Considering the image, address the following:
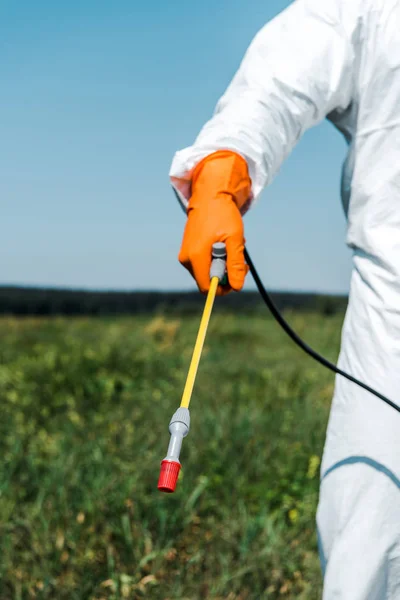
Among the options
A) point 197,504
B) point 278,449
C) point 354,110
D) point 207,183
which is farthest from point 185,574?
point 354,110

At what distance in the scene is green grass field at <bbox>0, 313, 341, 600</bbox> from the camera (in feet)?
8.45

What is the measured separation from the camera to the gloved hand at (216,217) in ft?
5.59

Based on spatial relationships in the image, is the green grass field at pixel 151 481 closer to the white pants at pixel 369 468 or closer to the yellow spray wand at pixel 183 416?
the white pants at pixel 369 468

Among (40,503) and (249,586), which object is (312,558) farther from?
(40,503)

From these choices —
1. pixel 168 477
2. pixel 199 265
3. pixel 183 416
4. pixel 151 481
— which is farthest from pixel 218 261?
pixel 151 481

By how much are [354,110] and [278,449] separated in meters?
2.03

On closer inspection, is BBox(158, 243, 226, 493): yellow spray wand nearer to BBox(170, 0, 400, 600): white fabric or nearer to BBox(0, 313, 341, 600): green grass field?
BBox(170, 0, 400, 600): white fabric

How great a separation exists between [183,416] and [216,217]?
1.64 ft

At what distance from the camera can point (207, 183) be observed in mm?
1774

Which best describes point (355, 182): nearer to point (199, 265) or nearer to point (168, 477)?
point (199, 265)

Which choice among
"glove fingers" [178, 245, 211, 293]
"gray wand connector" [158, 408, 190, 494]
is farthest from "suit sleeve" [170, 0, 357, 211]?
"gray wand connector" [158, 408, 190, 494]

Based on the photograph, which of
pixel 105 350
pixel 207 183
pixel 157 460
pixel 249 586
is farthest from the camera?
pixel 105 350

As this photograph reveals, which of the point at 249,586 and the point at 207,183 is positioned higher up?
the point at 207,183

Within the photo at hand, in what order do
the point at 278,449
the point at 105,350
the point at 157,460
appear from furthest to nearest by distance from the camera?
1. the point at 105,350
2. the point at 278,449
3. the point at 157,460
